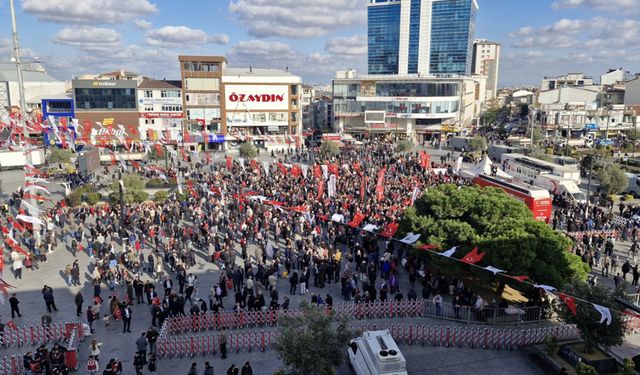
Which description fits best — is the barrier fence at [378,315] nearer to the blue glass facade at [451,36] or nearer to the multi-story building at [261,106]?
the multi-story building at [261,106]

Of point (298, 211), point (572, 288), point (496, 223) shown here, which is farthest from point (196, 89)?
point (572, 288)

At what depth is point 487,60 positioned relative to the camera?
169000 mm

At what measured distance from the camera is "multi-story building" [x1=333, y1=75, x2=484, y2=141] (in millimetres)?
70625

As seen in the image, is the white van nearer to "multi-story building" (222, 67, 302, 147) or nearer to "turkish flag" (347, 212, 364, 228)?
"turkish flag" (347, 212, 364, 228)

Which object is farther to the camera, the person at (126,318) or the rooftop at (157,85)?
the rooftop at (157,85)

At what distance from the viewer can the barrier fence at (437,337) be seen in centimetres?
1420

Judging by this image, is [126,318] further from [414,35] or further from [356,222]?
[414,35]

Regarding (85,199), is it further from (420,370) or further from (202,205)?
(420,370)

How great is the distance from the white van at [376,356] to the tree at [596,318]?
5.07m

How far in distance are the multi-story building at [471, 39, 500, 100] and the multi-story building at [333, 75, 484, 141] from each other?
107 metres

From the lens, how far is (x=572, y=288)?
1312 centimetres

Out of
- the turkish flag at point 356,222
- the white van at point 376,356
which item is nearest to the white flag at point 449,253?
the turkish flag at point 356,222

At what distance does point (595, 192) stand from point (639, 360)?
26.9m

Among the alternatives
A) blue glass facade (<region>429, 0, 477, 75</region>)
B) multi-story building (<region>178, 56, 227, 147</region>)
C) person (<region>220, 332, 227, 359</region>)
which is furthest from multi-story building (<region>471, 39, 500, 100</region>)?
person (<region>220, 332, 227, 359</region>)
